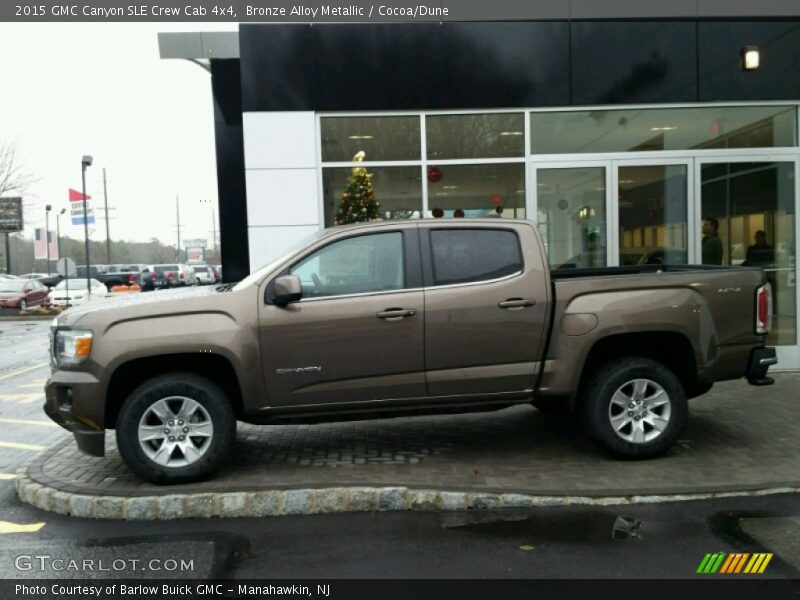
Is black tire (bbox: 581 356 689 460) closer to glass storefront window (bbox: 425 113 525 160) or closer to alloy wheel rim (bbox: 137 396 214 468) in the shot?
alloy wheel rim (bbox: 137 396 214 468)

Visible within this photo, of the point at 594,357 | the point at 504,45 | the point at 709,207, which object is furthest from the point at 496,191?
the point at 594,357

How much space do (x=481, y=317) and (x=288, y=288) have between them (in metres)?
1.50

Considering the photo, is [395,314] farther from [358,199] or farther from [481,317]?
[358,199]

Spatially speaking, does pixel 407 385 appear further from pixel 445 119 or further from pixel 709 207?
pixel 709 207

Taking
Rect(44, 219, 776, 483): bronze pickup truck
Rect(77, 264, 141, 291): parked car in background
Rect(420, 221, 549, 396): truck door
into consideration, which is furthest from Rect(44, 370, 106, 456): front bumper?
Rect(77, 264, 141, 291): parked car in background

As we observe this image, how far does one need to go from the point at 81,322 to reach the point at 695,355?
4.76 metres

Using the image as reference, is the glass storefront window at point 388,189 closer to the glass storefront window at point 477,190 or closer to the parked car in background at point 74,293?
the glass storefront window at point 477,190

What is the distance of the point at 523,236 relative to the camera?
589 centimetres

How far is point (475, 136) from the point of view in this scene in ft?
31.9

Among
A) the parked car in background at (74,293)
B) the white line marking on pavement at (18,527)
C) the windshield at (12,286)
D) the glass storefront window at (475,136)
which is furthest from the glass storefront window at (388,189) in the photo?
the windshield at (12,286)

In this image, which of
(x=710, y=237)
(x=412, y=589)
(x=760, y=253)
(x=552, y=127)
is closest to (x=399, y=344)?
(x=412, y=589)

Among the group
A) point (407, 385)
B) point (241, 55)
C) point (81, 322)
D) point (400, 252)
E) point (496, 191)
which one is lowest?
point (407, 385)

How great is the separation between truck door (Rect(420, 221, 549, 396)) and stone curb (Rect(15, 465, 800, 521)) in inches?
36.7

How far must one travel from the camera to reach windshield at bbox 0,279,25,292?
31.8 metres
